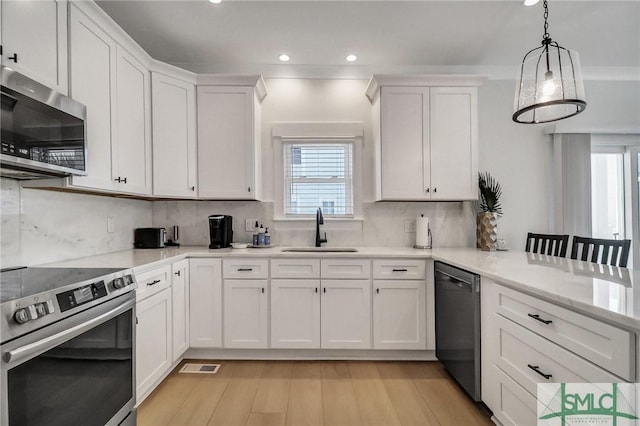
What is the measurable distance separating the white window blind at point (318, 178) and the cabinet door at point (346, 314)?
926mm

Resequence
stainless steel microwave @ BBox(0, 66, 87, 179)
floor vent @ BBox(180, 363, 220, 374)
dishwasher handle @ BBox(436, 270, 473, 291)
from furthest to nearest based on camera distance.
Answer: floor vent @ BBox(180, 363, 220, 374)
dishwasher handle @ BBox(436, 270, 473, 291)
stainless steel microwave @ BBox(0, 66, 87, 179)

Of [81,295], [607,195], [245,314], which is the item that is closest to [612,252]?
[607,195]

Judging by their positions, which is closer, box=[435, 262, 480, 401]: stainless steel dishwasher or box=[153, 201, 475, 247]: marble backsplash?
box=[435, 262, 480, 401]: stainless steel dishwasher

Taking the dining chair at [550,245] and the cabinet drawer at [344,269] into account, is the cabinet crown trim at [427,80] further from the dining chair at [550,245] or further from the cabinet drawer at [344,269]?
the cabinet drawer at [344,269]

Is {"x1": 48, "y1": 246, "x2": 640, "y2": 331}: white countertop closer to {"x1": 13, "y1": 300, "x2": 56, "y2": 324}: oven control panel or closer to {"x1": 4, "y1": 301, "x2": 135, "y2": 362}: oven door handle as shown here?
Result: {"x1": 4, "y1": 301, "x2": 135, "y2": 362}: oven door handle

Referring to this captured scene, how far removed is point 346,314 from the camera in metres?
2.54

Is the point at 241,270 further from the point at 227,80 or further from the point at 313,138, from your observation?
the point at 227,80

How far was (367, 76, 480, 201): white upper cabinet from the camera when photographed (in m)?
2.84

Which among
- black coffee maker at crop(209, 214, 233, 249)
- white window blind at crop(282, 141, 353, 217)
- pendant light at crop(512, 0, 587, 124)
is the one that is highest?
pendant light at crop(512, 0, 587, 124)

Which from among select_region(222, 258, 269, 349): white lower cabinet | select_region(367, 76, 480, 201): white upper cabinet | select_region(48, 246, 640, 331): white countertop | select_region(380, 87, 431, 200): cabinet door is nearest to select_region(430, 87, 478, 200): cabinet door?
select_region(367, 76, 480, 201): white upper cabinet

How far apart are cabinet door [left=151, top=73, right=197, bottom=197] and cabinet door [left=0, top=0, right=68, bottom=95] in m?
0.91

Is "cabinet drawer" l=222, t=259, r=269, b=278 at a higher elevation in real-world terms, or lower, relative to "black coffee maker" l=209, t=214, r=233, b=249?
lower

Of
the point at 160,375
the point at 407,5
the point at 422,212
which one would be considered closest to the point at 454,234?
the point at 422,212

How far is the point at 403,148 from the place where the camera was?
9.36ft
